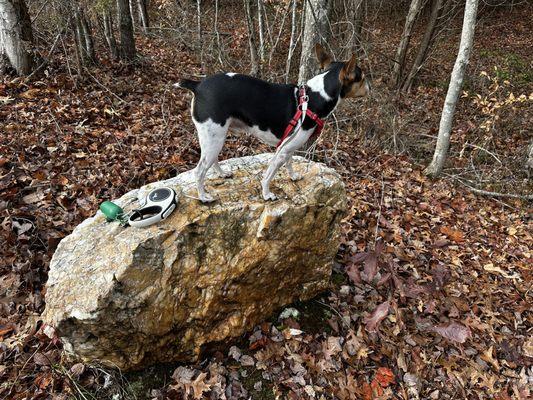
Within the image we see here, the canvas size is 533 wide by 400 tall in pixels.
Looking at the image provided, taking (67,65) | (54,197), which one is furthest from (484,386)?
(67,65)

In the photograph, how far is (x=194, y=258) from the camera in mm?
3537

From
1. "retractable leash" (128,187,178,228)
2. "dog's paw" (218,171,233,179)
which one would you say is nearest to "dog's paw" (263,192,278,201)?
"dog's paw" (218,171,233,179)

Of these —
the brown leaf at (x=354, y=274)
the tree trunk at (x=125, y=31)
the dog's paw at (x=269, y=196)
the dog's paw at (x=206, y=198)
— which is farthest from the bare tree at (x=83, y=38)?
the brown leaf at (x=354, y=274)

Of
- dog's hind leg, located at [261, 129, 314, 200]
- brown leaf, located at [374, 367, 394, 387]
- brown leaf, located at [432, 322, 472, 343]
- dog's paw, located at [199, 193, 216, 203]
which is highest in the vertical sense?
dog's hind leg, located at [261, 129, 314, 200]

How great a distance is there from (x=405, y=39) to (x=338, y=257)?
9829 millimetres

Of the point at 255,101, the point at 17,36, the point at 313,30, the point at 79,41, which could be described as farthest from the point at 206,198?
the point at 17,36

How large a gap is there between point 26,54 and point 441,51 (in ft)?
53.3

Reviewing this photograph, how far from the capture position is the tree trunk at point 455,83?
6.40m

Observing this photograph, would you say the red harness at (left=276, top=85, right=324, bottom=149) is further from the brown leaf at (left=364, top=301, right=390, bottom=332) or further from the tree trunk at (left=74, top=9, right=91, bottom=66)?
the tree trunk at (left=74, top=9, right=91, bottom=66)

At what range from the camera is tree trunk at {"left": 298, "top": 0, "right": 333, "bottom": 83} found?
5863mm

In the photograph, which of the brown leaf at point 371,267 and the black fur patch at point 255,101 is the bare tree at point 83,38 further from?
the brown leaf at point 371,267

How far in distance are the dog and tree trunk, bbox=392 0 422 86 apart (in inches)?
340

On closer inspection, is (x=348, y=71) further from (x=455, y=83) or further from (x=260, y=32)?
(x=260, y=32)

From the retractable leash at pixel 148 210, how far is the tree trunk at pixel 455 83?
20.3 feet
